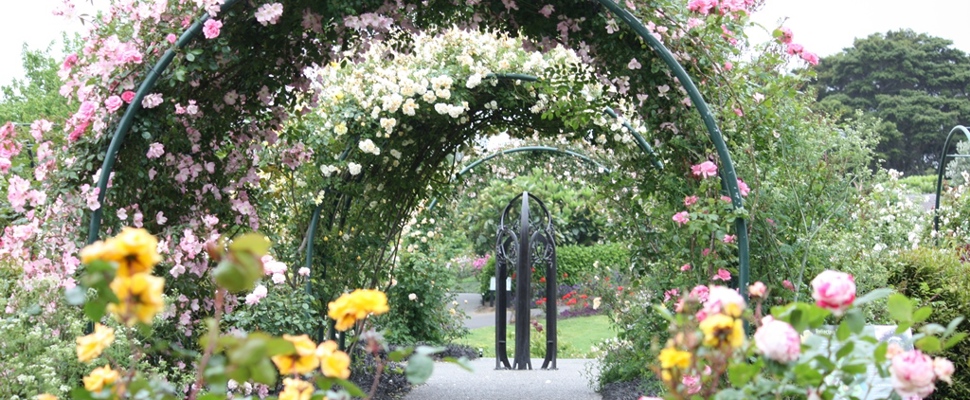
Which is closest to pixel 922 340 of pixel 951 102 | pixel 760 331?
pixel 760 331

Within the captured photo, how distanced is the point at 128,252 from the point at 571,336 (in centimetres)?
1049

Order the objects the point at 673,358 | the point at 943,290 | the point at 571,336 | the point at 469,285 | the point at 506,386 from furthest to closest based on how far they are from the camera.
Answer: the point at 469,285 → the point at 571,336 → the point at 506,386 → the point at 943,290 → the point at 673,358

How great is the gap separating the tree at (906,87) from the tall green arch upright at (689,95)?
70.0ft

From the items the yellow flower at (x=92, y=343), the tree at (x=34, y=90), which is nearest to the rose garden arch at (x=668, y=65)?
the yellow flower at (x=92, y=343)

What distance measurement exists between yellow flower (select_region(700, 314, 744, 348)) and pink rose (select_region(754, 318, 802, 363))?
0.03m

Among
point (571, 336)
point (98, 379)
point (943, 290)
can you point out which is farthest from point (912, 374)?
point (571, 336)

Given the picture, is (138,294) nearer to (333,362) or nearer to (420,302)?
(333,362)

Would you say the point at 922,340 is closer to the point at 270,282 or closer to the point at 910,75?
the point at 270,282

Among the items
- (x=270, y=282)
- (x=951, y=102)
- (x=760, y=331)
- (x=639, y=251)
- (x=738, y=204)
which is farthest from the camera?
(x=951, y=102)

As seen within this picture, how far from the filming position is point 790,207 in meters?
3.74

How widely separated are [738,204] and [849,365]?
2.14 m

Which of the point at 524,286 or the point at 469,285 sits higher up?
the point at 469,285

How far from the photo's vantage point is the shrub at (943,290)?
4.07 metres

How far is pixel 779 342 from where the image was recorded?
116cm
